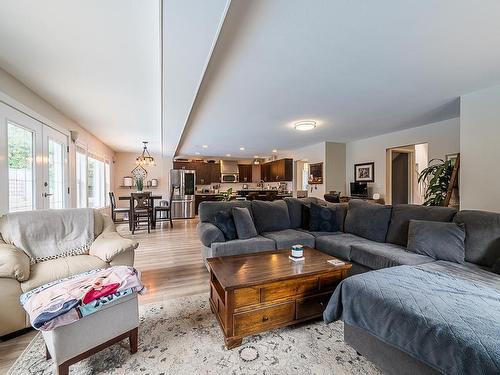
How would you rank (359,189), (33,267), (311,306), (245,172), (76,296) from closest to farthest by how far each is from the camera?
(76,296), (311,306), (33,267), (359,189), (245,172)

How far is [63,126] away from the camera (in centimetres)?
407

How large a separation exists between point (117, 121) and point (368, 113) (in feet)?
15.5

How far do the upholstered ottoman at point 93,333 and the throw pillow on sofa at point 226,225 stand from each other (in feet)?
4.85

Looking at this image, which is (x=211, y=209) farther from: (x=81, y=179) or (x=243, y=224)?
(x=81, y=179)

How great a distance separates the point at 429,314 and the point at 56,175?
5.13 m

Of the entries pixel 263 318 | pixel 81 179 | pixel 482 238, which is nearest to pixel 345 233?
pixel 482 238

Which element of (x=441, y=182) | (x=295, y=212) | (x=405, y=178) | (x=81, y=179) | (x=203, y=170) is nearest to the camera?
(x=441, y=182)

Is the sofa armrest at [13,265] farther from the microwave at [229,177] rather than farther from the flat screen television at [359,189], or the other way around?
the microwave at [229,177]

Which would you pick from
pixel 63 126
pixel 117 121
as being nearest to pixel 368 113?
pixel 117 121

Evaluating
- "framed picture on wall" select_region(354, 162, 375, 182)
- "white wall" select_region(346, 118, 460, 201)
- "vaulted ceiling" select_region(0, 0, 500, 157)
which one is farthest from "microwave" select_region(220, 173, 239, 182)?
"vaulted ceiling" select_region(0, 0, 500, 157)

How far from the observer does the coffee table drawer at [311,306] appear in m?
1.90

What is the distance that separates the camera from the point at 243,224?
3.10 metres

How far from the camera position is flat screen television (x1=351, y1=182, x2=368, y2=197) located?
591 centimetres

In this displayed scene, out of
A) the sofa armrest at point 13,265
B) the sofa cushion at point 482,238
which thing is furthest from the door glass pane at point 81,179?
the sofa cushion at point 482,238
